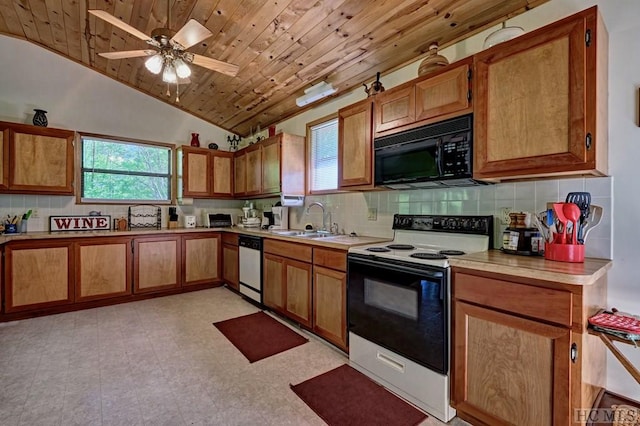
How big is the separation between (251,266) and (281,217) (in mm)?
804

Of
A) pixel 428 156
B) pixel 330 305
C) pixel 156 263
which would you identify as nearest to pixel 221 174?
pixel 156 263

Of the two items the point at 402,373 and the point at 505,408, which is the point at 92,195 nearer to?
the point at 402,373

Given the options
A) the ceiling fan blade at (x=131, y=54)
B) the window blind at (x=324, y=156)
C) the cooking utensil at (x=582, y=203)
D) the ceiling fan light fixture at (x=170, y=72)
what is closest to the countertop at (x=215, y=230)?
the window blind at (x=324, y=156)

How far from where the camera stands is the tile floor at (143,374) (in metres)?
1.75

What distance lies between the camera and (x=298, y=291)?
2906 mm

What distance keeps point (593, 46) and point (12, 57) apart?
5.54m

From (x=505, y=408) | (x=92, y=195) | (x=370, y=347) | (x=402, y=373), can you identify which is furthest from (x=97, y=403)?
(x=92, y=195)

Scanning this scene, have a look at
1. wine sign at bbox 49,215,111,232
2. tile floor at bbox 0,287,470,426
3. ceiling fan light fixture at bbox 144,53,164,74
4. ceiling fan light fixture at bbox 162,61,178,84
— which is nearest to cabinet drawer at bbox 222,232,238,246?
tile floor at bbox 0,287,470,426

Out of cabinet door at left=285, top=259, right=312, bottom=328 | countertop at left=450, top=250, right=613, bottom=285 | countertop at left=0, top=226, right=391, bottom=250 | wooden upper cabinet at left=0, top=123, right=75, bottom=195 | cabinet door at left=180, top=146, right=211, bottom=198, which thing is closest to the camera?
countertop at left=450, top=250, right=613, bottom=285

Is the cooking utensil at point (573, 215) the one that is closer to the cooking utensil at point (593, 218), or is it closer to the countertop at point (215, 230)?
the cooking utensil at point (593, 218)

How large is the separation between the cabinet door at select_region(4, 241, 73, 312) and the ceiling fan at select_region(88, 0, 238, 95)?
7.64ft

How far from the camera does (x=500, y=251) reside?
6.46 ft

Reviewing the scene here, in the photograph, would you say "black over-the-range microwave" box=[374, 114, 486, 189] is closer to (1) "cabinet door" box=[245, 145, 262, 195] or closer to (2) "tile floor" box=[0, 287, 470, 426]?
(2) "tile floor" box=[0, 287, 470, 426]

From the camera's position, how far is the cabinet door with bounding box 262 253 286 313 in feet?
10.3
